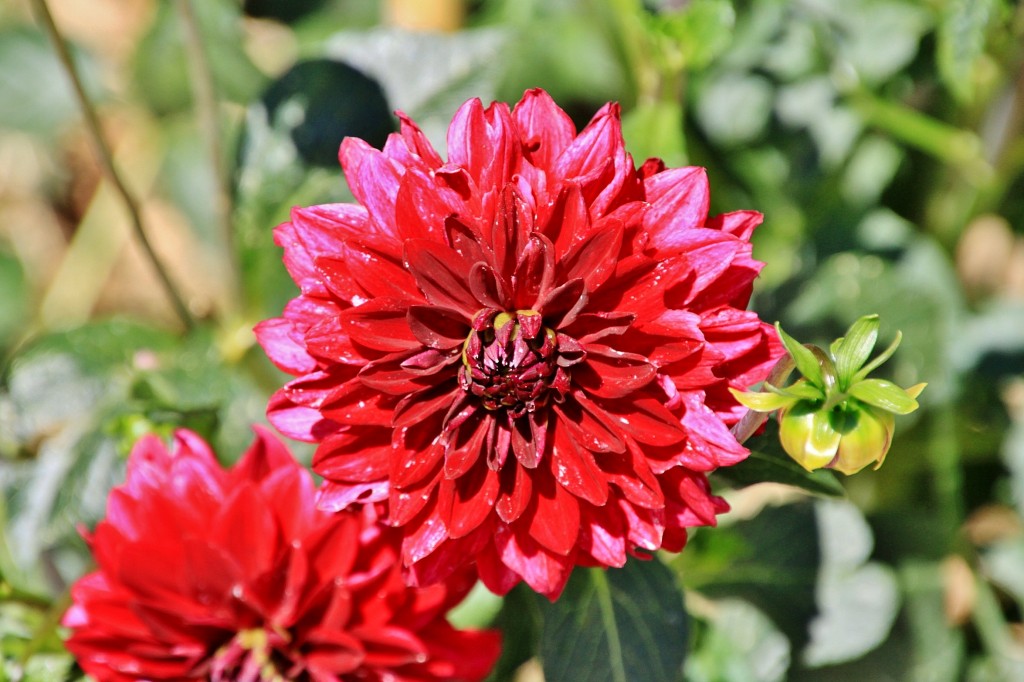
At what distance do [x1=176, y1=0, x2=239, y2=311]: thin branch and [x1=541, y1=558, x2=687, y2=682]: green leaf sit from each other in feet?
2.54

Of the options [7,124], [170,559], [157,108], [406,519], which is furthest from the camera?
[157,108]

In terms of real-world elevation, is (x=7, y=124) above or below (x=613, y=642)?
above

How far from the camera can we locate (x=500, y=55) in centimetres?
137

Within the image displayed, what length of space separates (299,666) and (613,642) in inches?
12.7

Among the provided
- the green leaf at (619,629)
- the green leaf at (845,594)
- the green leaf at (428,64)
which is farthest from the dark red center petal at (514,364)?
the green leaf at (845,594)

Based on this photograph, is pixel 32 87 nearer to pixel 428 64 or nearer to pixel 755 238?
pixel 428 64

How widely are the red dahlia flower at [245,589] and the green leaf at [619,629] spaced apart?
0.39 feet

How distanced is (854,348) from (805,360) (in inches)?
1.7

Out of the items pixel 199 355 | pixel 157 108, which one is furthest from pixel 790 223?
pixel 157 108

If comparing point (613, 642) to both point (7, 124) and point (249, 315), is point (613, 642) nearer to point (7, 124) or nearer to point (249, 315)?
point (249, 315)

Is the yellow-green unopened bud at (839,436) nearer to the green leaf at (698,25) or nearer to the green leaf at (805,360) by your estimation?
the green leaf at (805,360)

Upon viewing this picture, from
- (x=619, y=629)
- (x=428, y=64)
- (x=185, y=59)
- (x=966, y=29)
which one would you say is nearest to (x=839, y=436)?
(x=619, y=629)

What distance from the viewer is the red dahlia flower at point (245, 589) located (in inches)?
36.3

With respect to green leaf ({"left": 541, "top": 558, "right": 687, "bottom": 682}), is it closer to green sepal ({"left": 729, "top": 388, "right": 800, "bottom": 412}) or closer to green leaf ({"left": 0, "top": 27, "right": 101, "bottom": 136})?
green sepal ({"left": 729, "top": 388, "right": 800, "bottom": 412})
